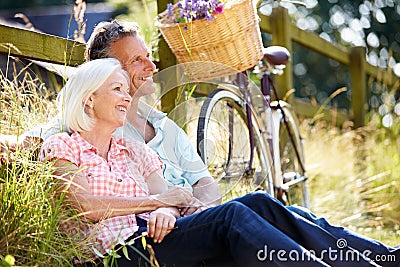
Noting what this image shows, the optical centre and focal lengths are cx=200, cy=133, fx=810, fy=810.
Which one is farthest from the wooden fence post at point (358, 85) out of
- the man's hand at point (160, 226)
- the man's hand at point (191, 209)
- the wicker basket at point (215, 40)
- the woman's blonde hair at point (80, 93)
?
the man's hand at point (160, 226)

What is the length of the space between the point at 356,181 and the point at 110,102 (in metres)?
A: 2.98

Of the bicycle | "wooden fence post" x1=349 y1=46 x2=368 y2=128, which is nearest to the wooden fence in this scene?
"wooden fence post" x1=349 y1=46 x2=368 y2=128

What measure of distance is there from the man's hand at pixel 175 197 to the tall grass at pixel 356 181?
1.84 metres

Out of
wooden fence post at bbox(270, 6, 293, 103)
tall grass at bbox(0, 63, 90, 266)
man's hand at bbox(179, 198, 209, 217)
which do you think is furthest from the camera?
wooden fence post at bbox(270, 6, 293, 103)

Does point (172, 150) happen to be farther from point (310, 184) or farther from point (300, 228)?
point (310, 184)

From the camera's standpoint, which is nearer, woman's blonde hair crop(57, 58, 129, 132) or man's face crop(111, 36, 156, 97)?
woman's blonde hair crop(57, 58, 129, 132)

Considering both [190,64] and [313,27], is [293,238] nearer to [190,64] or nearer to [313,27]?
[190,64]

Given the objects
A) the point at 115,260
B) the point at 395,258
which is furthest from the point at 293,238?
the point at 115,260

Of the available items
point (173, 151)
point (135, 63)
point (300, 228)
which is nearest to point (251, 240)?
point (300, 228)

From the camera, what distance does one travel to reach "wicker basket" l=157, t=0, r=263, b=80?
3.25 metres

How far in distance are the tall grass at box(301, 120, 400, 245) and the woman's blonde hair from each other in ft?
6.94

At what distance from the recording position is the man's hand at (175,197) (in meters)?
2.56

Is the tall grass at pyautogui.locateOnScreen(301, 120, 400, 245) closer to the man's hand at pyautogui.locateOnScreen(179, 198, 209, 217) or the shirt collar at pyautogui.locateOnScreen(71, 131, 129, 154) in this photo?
the man's hand at pyautogui.locateOnScreen(179, 198, 209, 217)

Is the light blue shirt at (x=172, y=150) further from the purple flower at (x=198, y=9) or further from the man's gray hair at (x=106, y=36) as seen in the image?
the purple flower at (x=198, y=9)
